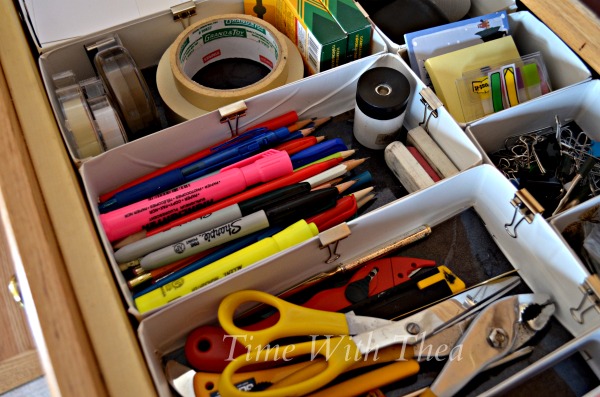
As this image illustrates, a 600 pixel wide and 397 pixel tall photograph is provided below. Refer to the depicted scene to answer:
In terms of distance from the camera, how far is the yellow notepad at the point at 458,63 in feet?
2.10

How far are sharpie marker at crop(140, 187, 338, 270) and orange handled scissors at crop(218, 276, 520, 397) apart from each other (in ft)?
0.21

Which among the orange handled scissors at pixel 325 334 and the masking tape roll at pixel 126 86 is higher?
the masking tape roll at pixel 126 86

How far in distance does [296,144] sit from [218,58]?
0.58ft

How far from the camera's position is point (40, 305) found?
0.41 meters

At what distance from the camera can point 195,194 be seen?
0.57 m

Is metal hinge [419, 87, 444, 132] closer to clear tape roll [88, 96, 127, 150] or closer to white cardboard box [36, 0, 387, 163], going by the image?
white cardboard box [36, 0, 387, 163]

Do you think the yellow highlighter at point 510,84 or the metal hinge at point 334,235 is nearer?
the metal hinge at point 334,235

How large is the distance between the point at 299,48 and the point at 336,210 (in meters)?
0.23

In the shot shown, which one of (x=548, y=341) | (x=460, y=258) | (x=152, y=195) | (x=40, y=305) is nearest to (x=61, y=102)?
(x=152, y=195)

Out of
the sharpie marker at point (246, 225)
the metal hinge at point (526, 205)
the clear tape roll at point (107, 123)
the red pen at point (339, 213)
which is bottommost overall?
the metal hinge at point (526, 205)

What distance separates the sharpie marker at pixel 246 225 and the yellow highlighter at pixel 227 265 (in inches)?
0.8

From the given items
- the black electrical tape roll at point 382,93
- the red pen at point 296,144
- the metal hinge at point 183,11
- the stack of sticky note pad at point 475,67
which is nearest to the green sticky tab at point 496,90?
the stack of sticky note pad at point 475,67

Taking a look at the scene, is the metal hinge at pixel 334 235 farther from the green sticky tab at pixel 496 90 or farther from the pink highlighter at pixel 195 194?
the green sticky tab at pixel 496 90

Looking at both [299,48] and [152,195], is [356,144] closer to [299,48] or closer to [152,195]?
[299,48]
